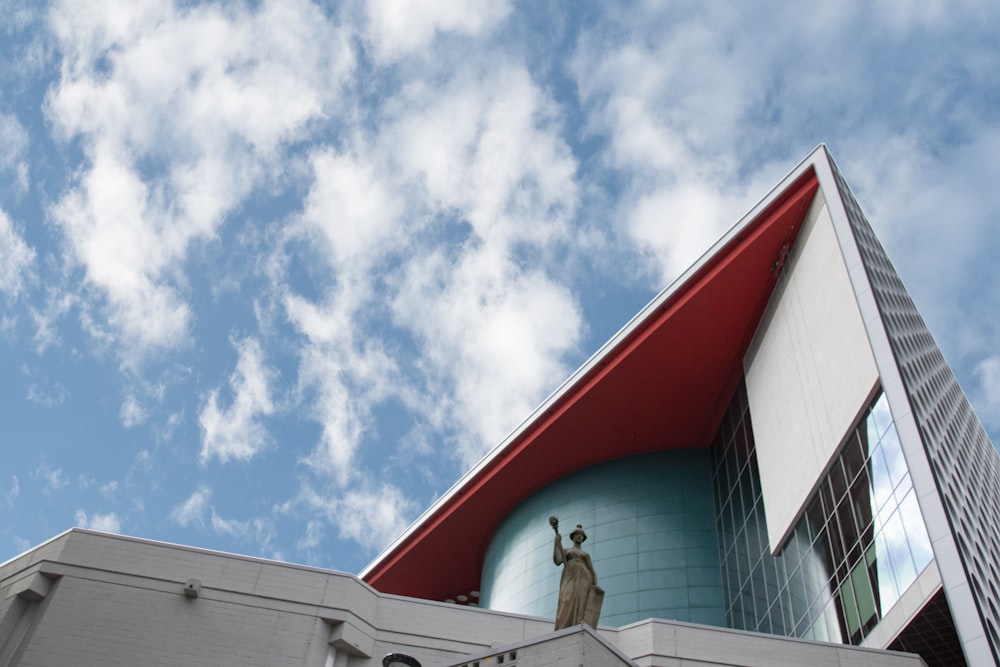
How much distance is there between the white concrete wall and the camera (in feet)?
79.7

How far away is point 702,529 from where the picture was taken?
3158cm

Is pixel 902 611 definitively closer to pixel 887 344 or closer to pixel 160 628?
pixel 887 344

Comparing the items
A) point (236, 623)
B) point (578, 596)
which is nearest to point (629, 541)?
point (236, 623)

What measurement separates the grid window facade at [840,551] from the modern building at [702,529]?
0.23 feet

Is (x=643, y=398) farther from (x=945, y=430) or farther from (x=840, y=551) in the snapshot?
(x=840, y=551)

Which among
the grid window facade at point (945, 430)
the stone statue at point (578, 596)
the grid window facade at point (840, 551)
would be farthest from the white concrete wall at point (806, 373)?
the stone statue at point (578, 596)

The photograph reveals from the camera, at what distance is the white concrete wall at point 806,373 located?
24.3 meters

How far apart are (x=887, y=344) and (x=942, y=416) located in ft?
19.7

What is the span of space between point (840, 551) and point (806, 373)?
17.0ft

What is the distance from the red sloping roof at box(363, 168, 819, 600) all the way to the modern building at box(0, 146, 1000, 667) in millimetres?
87

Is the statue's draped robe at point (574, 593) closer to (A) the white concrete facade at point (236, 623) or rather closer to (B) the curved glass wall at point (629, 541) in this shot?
(A) the white concrete facade at point (236, 623)

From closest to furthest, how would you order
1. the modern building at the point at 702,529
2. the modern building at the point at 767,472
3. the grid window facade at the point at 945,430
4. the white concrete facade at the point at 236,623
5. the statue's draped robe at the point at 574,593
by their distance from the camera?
1. the statue's draped robe at the point at 574,593
2. the white concrete facade at the point at 236,623
3. the modern building at the point at 702,529
4. the grid window facade at the point at 945,430
5. the modern building at the point at 767,472

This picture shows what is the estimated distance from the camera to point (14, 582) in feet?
64.1

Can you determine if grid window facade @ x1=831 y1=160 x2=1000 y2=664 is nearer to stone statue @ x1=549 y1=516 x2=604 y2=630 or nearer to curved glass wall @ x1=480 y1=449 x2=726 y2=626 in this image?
curved glass wall @ x1=480 y1=449 x2=726 y2=626
